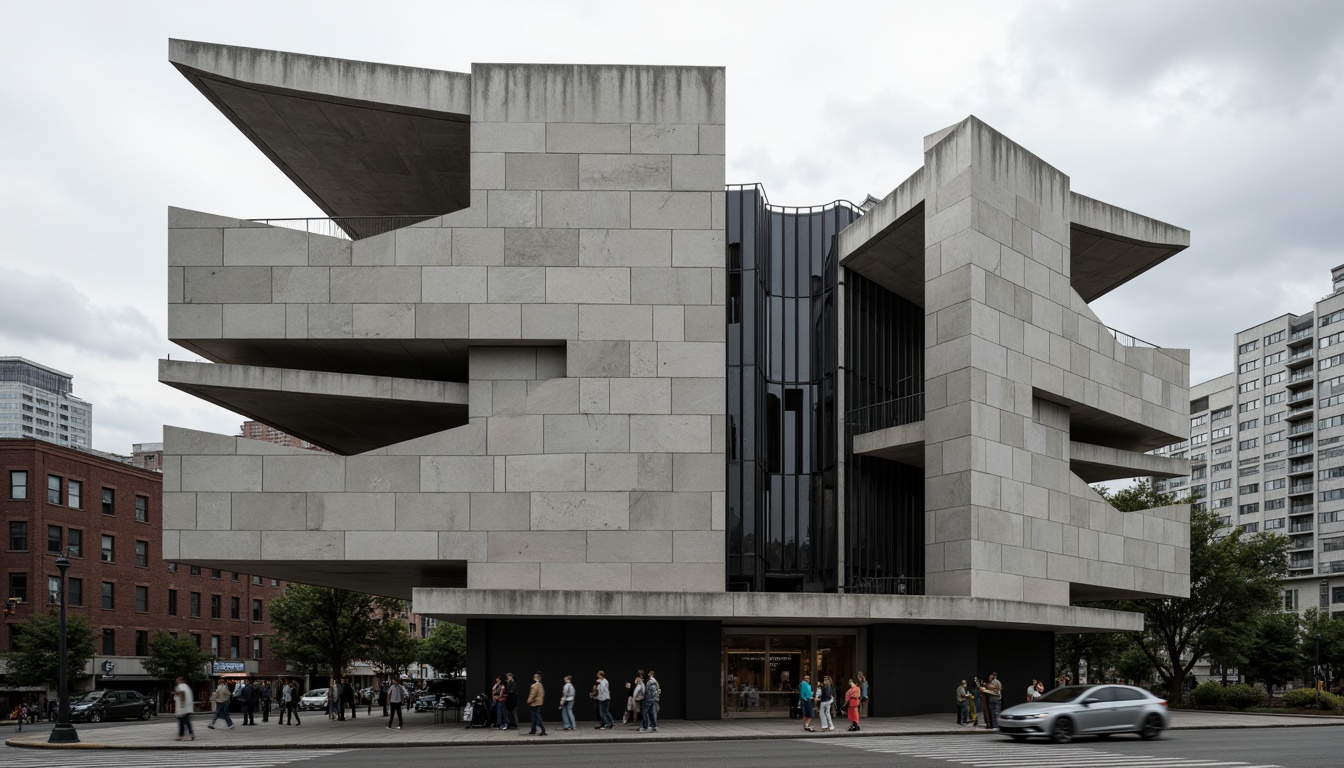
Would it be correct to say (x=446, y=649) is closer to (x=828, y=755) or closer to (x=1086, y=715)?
(x=1086, y=715)

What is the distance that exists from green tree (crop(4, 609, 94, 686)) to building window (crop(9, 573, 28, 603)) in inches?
99.2

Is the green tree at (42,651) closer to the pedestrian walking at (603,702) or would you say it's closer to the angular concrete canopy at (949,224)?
the pedestrian walking at (603,702)

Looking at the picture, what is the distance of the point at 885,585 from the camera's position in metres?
39.2

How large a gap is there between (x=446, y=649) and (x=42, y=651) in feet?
162

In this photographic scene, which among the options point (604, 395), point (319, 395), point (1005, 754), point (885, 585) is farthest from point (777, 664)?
point (319, 395)

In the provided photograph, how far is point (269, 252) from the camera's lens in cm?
3234

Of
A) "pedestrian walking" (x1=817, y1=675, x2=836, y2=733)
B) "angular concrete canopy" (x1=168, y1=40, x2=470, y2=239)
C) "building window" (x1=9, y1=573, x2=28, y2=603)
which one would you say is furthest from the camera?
"building window" (x1=9, y1=573, x2=28, y2=603)

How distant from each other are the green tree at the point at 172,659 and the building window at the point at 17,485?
37.3ft

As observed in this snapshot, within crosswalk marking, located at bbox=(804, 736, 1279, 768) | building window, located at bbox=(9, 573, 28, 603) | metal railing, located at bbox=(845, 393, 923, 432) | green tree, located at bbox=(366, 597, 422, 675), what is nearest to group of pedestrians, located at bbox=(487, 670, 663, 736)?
crosswalk marking, located at bbox=(804, 736, 1279, 768)

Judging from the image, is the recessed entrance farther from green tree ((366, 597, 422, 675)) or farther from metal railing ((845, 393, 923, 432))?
green tree ((366, 597, 422, 675))

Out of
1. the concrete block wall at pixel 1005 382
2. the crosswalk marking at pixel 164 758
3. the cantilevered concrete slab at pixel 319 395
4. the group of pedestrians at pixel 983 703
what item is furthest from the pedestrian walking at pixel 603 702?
the concrete block wall at pixel 1005 382

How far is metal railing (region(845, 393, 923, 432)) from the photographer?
39.2 m

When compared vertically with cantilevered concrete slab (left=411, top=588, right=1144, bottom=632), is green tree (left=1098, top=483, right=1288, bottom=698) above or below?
below

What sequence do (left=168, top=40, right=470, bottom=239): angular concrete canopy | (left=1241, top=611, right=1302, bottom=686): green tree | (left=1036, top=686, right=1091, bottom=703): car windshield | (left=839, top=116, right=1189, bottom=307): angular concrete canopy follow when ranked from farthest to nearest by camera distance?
(left=1241, top=611, right=1302, bottom=686): green tree
(left=839, top=116, right=1189, bottom=307): angular concrete canopy
(left=168, top=40, right=470, bottom=239): angular concrete canopy
(left=1036, top=686, right=1091, bottom=703): car windshield
